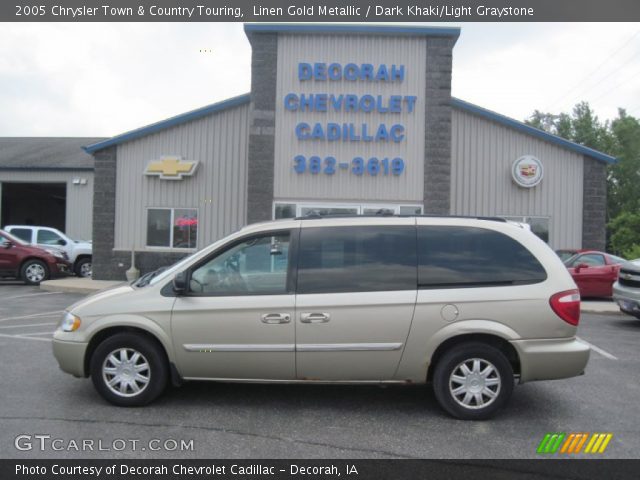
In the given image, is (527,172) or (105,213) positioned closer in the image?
(527,172)

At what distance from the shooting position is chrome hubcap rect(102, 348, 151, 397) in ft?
16.3

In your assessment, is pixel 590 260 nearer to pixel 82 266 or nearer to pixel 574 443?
pixel 574 443

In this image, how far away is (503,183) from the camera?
52.4 ft

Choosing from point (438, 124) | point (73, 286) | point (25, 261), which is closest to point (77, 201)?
point (25, 261)

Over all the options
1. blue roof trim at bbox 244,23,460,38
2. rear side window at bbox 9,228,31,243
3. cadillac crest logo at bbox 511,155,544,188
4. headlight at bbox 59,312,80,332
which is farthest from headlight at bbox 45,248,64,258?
cadillac crest logo at bbox 511,155,544,188

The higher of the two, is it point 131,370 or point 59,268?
point 59,268

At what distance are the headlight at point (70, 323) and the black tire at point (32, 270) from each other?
1258cm

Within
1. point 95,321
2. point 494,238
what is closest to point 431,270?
point 494,238

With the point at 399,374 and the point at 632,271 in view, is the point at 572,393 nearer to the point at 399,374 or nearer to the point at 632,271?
the point at 399,374

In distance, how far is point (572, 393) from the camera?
18.6 ft

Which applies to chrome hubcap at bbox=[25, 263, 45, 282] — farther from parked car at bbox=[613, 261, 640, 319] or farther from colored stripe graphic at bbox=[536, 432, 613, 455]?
colored stripe graphic at bbox=[536, 432, 613, 455]

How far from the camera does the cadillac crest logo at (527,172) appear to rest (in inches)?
621

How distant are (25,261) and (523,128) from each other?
1521 centimetres

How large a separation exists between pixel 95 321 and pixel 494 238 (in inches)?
147
